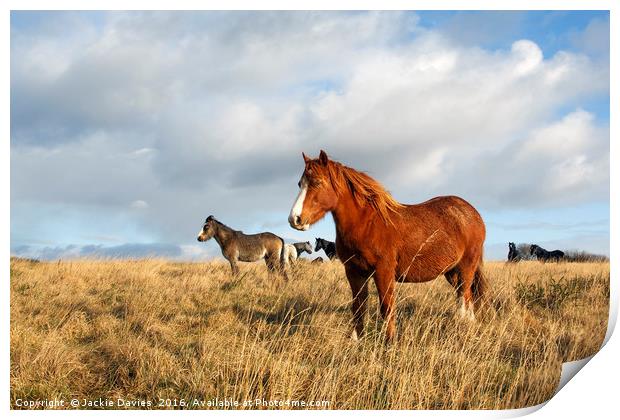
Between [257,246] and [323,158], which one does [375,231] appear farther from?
[257,246]

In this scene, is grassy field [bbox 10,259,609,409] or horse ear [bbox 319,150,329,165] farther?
horse ear [bbox 319,150,329,165]

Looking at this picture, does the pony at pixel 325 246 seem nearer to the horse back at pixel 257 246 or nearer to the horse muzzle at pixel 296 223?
the horse back at pixel 257 246

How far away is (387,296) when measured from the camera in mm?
5535

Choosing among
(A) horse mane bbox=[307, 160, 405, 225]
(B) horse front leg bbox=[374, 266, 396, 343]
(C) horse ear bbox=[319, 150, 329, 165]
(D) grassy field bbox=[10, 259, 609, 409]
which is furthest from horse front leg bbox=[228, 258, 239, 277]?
(C) horse ear bbox=[319, 150, 329, 165]

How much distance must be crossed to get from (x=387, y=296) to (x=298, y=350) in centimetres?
112

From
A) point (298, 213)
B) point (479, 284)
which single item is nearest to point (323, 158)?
point (298, 213)

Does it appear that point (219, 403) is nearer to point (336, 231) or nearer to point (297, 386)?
point (297, 386)

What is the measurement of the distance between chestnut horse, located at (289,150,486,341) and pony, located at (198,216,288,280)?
9.64 m

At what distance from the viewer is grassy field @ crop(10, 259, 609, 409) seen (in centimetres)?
470

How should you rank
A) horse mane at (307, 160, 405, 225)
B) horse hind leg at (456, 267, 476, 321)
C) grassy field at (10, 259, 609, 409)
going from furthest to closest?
horse hind leg at (456, 267, 476, 321), horse mane at (307, 160, 405, 225), grassy field at (10, 259, 609, 409)

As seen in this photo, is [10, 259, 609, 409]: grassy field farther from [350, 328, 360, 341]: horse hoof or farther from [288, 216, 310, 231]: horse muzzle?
[288, 216, 310, 231]: horse muzzle

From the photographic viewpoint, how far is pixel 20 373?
5113 millimetres

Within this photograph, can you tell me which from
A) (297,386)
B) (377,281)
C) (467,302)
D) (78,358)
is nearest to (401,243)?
(377,281)
